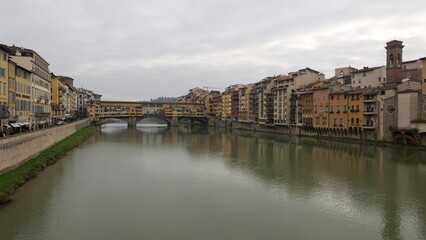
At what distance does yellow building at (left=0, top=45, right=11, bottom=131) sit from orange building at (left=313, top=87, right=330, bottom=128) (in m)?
39.0

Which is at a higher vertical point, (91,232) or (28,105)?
(28,105)

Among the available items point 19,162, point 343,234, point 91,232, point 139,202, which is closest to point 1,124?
point 19,162

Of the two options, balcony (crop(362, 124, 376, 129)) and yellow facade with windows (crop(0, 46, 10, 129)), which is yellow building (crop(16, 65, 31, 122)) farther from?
balcony (crop(362, 124, 376, 129))

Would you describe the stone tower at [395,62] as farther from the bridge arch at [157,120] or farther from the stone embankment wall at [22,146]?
the bridge arch at [157,120]

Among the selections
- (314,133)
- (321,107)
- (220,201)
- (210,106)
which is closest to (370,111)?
(321,107)

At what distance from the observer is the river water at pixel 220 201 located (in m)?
12.0

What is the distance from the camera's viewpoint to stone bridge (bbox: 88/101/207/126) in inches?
3248

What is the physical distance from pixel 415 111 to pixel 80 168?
3413cm

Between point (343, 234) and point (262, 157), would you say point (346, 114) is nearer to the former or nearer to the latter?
point (262, 157)

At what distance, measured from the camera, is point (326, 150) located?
115 feet

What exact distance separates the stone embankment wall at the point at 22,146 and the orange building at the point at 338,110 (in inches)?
1407

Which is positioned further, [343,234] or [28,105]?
[28,105]

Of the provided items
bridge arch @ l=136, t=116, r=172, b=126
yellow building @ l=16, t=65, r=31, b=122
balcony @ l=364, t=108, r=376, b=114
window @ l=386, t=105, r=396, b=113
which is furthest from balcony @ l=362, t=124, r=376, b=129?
bridge arch @ l=136, t=116, r=172, b=126

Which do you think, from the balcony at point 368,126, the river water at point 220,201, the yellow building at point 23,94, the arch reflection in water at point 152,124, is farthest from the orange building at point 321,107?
the arch reflection in water at point 152,124
